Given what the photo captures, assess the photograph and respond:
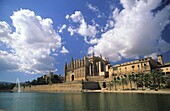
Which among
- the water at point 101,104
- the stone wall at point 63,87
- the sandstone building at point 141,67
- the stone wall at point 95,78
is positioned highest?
the sandstone building at point 141,67

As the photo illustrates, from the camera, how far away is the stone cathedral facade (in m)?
126

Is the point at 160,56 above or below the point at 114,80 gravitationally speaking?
above

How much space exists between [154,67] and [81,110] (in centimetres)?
7110

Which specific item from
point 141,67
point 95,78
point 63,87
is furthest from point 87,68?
point 141,67

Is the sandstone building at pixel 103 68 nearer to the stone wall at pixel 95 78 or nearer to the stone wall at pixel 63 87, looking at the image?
the stone wall at pixel 95 78

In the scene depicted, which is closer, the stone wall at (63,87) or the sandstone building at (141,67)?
the sandstone building at (141,67)

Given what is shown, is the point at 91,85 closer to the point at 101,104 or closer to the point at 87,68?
the point at 87,68

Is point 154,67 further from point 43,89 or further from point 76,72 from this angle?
point 43,89

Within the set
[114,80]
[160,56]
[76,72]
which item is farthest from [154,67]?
[76,72]

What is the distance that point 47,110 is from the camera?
32938 mm

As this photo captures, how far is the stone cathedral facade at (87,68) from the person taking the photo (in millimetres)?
126062

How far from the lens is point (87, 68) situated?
447 ft

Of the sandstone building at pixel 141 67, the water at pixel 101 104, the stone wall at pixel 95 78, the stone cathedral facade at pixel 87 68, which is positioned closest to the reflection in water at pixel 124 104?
the water at pixel 101 104

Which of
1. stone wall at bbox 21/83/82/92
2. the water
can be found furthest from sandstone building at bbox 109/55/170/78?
the water
